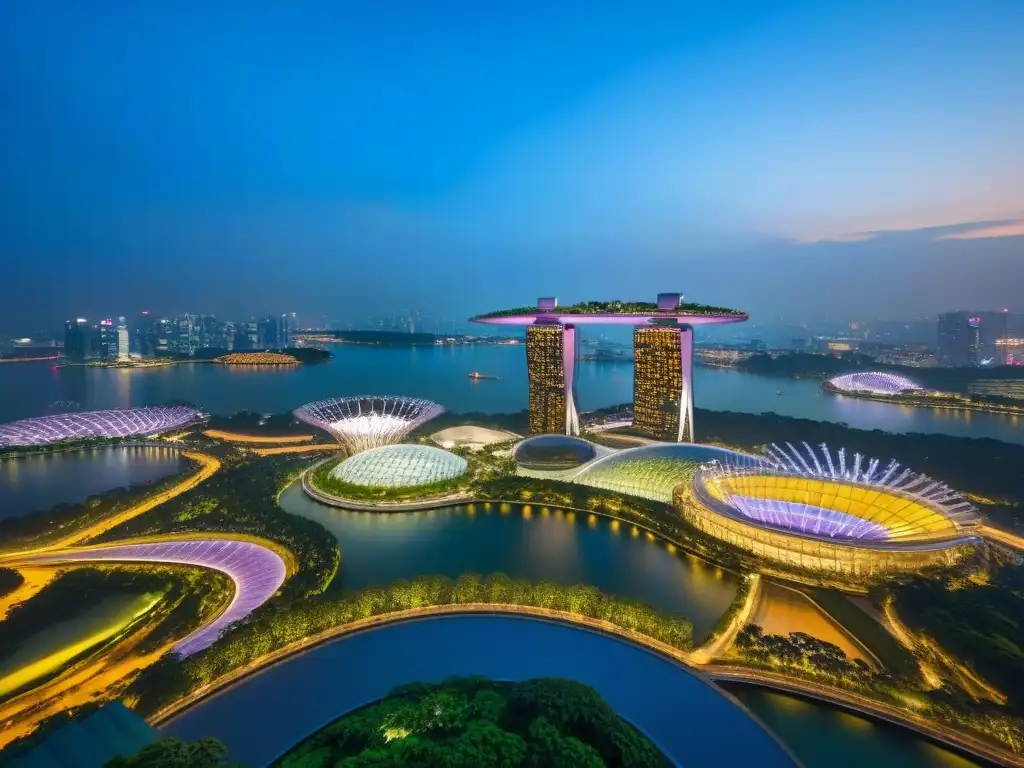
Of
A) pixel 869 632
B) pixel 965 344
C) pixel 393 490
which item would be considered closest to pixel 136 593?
pixel 393 490

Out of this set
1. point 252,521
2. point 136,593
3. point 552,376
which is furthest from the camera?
point 552,376

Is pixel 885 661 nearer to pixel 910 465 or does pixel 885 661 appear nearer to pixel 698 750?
pixel 698 750

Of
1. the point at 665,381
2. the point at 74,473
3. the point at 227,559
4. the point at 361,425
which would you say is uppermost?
the point at 665,381

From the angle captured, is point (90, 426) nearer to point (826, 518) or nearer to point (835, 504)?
point (826, 518)

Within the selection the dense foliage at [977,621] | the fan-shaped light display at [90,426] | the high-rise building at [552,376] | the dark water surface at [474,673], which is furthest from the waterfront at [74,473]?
the dense foliage at [977,621]

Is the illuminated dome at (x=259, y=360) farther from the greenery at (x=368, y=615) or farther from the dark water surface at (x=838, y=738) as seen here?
the dark water surface at (x=838, y=738)

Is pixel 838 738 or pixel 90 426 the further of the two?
pixel 90 426

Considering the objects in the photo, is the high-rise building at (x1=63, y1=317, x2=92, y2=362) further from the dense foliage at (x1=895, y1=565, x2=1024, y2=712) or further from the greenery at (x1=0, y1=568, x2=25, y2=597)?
the dense foliage at (x1=895, y1=565, x2=1024, y2=712)

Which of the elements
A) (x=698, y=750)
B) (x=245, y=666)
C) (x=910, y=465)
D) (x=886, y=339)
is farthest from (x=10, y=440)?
(x=886, y=339)

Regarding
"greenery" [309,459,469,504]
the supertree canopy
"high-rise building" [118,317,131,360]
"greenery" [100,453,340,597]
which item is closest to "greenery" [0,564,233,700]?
"greenery" [100,453,340,597]
